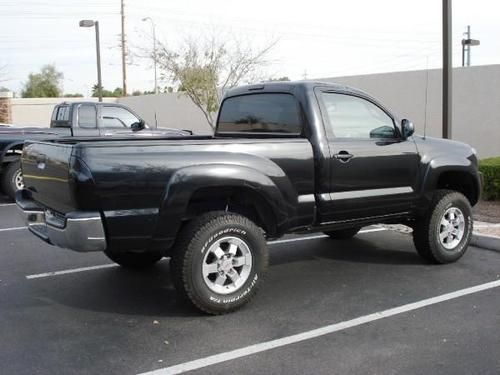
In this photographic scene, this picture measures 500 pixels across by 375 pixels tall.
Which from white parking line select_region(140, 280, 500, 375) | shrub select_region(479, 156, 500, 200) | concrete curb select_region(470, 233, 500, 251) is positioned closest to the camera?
white parking line select_region(140, 280, 500, 375)

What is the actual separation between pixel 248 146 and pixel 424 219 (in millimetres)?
2435

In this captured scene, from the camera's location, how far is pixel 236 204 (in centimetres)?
521

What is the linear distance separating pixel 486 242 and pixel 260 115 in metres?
3.34

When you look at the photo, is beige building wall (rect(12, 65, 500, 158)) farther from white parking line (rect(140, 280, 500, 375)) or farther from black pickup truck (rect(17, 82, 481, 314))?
white parking line (rect(140, 280, 500, 375))

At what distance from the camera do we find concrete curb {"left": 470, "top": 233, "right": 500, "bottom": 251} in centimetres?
709

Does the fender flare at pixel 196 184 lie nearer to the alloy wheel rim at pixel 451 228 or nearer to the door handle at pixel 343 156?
the door handle at pixel 343 156

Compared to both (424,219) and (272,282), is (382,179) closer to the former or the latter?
(424,219)

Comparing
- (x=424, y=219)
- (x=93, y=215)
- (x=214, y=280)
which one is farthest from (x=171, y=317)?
(x=424, y=219)

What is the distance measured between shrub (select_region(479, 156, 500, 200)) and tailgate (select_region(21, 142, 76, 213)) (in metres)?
7.29

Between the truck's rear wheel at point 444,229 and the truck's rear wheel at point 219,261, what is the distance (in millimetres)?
2161

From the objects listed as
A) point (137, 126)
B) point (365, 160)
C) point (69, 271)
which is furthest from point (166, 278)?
point (137, 126)

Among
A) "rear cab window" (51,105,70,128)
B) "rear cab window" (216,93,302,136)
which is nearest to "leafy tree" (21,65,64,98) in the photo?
"rear cab window" (51,105,70,128)

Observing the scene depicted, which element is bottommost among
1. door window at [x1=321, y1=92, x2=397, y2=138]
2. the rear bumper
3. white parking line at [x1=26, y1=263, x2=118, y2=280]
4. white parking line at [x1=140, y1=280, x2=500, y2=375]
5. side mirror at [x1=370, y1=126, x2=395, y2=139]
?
white parking line at [x1=140, y1=280, x2=500, y2=375]

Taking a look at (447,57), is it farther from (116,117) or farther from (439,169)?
(116,117)
